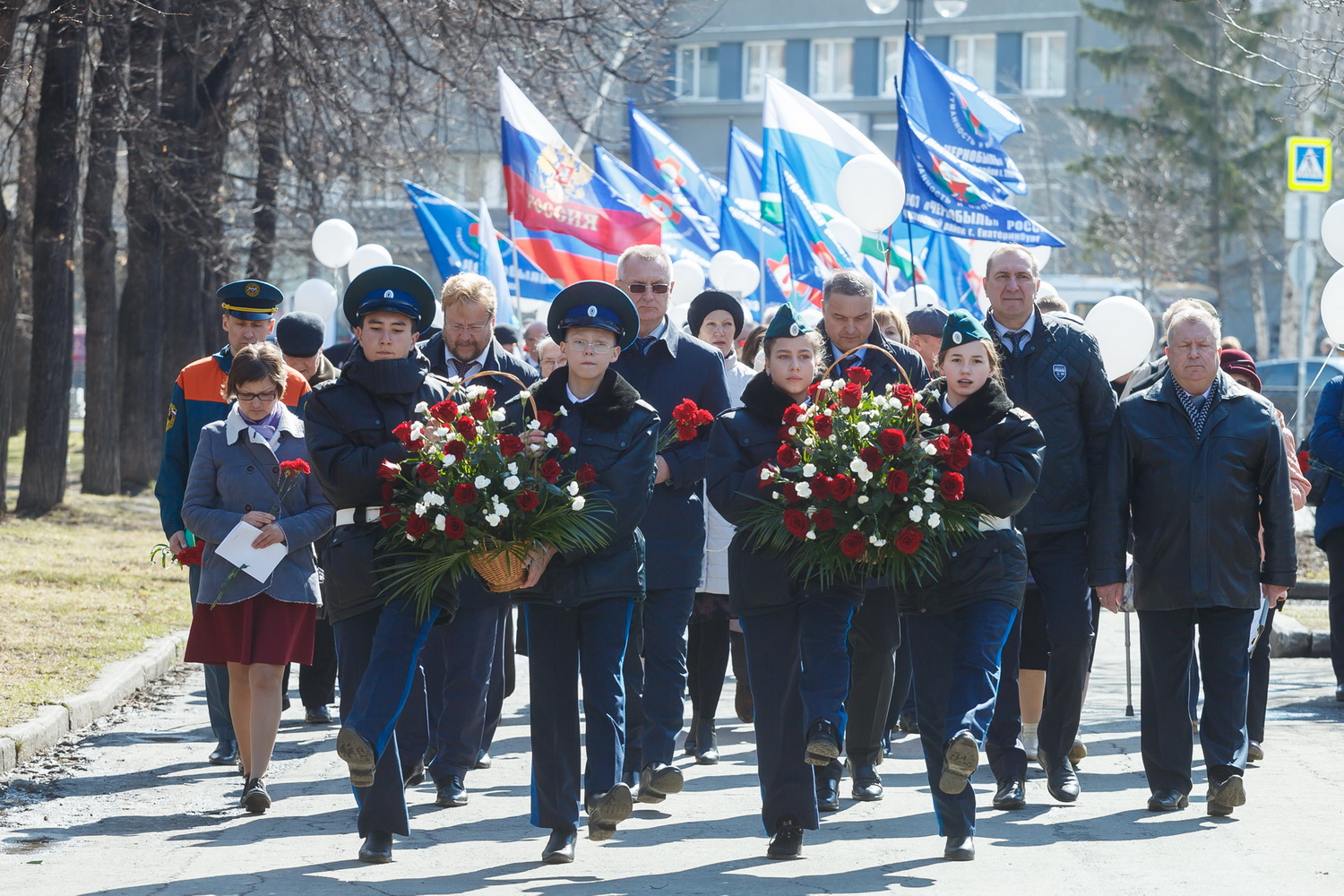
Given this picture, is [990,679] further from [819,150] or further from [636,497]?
[819,150]

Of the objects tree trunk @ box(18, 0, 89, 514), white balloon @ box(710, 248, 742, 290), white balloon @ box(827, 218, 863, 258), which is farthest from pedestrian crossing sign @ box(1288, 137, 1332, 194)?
tree trunk @ box(18, 0, 89, 514)

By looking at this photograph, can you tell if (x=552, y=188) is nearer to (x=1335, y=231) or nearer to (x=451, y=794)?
(x=1335, y=231)

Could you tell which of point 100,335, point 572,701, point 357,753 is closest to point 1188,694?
point 572,701

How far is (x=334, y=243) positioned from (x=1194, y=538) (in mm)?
13630

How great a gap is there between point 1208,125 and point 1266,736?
3709cm

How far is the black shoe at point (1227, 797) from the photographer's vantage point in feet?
22.7

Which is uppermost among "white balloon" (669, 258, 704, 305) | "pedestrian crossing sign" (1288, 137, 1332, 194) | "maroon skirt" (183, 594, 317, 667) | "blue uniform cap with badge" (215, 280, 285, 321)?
"pedestrian crossing sign" (1288, 137, 1332, 194)

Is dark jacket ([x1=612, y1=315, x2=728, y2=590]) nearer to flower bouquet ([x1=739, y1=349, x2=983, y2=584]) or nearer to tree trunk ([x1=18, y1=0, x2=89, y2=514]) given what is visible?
flower bouquet ([x1=739, y1=349, x2=983, y2=584])

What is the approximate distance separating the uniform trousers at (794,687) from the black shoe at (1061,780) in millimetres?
1441

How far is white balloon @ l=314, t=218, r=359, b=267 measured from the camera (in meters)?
19.0

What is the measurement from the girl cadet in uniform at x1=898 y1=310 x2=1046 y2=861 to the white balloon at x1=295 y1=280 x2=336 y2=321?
1229 cm

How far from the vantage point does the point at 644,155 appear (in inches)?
790

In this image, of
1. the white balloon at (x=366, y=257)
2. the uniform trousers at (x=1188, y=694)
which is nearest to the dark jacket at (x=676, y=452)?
the uniform trousers at (x=1188, y=694)

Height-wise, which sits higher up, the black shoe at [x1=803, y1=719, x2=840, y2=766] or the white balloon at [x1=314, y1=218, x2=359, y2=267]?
the white balloon at [x1=314, y1=218, x2=359, y2=267]
